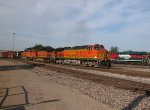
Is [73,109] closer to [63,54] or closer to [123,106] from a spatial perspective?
[123,106]

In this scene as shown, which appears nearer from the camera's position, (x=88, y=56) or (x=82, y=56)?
(x=88, y=56)

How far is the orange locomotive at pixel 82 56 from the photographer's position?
39125 millimetres

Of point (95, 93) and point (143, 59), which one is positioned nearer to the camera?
point (95, 93)

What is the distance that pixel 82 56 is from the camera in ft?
145

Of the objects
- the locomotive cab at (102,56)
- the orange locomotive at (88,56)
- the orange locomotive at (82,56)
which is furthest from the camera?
the orange locomotive at (82,56)

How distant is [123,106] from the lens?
12070mm

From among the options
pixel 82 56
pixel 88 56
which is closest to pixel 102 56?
pixel 88 56

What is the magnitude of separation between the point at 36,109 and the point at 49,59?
53079mm

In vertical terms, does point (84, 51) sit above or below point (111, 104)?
above

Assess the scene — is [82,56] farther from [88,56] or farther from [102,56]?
[102,56]

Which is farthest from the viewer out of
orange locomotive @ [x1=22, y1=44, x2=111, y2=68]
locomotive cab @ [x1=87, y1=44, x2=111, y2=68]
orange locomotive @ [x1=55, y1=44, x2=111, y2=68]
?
orange locomotive @ [x1=22, y1=44, x2=111, y2=68]

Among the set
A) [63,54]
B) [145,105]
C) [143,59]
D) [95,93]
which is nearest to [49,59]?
[63,54]

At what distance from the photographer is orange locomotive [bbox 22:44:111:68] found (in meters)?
A: 39.1

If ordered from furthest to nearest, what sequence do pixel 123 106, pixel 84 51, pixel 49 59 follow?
pixel 49 59
pixel 84 51
pixel 123 106
